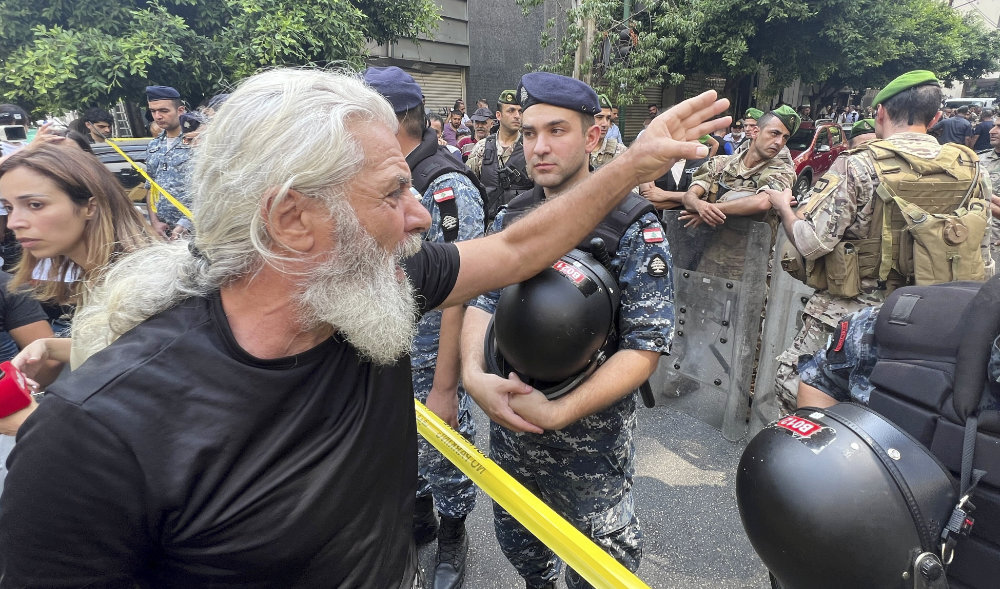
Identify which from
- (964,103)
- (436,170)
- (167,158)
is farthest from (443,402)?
(964,103)

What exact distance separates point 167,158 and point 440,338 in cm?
477

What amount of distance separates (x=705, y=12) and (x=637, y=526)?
17350 millimetres

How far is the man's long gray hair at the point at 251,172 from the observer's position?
1.05m

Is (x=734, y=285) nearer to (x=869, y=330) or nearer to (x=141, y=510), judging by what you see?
(x=869, y=330)

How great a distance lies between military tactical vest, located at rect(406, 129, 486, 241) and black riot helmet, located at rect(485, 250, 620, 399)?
87 centimetres

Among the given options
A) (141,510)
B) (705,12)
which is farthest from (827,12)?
(141,510)

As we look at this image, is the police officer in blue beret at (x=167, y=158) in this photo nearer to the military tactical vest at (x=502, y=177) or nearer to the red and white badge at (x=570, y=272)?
the military tactical vest at (x=502, y=177)

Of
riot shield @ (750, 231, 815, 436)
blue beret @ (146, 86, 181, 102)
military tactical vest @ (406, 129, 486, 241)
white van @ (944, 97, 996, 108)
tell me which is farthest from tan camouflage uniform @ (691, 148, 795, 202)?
white van @ (944, 97, 996, 108)

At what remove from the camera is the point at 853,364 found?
1604 millimetres

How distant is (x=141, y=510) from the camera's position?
3.05 ft

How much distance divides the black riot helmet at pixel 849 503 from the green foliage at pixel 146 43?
28.7 feet

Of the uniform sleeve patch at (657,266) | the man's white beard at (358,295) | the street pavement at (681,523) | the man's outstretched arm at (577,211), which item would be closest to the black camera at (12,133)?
the street pavement at (681,523)

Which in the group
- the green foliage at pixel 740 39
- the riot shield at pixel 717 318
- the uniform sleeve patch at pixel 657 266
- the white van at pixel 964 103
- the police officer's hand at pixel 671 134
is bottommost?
the riot shield at pixel 717 318

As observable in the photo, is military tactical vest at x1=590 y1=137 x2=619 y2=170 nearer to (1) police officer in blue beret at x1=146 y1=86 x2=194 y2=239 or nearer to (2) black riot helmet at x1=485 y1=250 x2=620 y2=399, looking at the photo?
(1) police officer in blue beret at x1=146 y1=86 x2=194 y2=239
